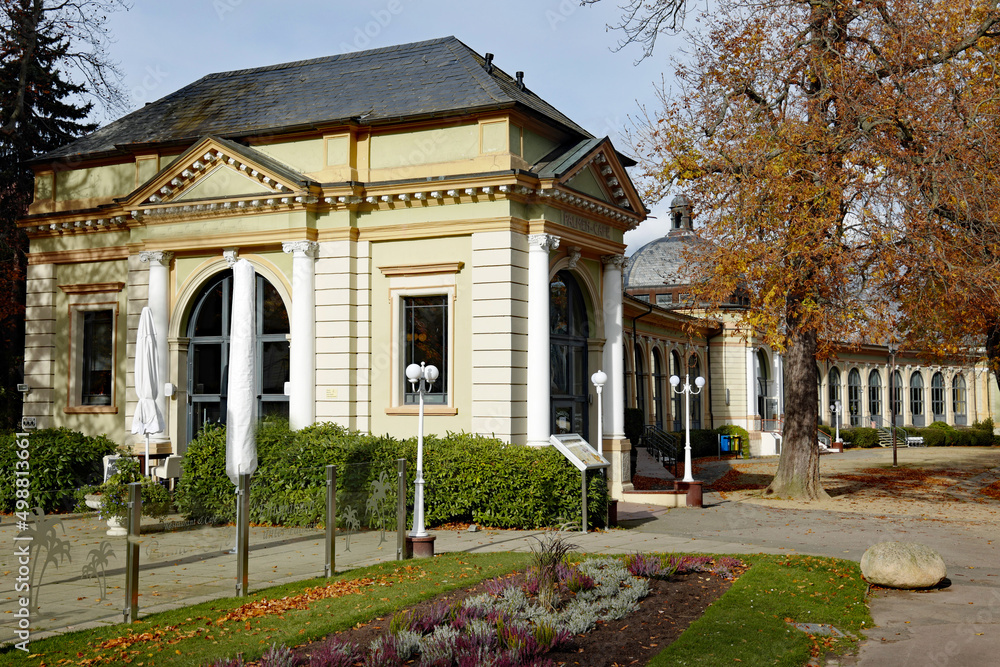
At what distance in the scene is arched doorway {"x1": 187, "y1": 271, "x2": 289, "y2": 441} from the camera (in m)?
19.7

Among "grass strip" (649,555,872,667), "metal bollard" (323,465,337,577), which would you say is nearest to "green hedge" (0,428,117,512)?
"metal bollard" (323,465,337,577)

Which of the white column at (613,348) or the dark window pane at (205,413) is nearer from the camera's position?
the white column at (613,348)

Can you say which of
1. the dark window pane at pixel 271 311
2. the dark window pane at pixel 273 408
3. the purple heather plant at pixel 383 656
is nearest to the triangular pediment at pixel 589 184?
the dark window pane at pixel 271 311

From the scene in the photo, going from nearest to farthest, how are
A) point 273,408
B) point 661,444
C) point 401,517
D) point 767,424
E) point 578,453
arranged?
point 401,517
point 578,453
point 273,408
point 661,444
point 767,424

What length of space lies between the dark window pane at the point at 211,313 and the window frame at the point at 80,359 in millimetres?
2524

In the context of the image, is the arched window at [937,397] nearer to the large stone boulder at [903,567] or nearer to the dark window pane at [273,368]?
the dark window pane at [273,368]

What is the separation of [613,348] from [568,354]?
1.08 meters

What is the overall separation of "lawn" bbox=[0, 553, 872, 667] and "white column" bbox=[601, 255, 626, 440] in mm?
8193

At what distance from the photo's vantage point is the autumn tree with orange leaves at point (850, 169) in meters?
17.9

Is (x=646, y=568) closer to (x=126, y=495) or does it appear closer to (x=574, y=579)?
(x=574, y=579)

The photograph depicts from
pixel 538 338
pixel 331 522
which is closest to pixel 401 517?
pixel 331 522

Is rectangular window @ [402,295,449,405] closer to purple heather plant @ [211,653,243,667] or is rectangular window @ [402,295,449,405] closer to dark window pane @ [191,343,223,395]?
dark window pane @ [191,343,223,395]

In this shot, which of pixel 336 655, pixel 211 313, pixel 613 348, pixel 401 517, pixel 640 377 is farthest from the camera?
pixel 640 377

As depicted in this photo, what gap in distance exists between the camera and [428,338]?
1844 centimetres
